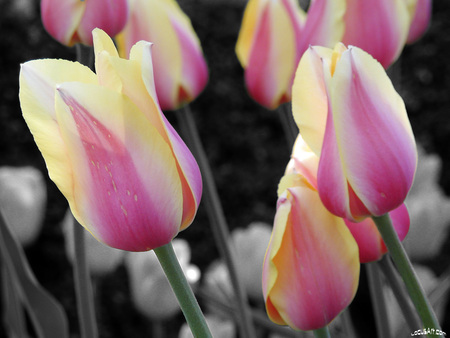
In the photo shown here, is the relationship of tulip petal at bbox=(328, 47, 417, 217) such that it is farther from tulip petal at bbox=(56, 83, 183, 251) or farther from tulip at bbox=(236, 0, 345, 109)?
tulip at bbox=(236, 0, 345, 109)

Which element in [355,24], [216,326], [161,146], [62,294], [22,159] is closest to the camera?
[161,146]

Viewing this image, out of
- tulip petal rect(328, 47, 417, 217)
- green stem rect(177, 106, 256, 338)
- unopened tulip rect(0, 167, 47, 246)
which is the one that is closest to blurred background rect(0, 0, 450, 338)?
unopened tulip rect(0, 167, 47, 246)

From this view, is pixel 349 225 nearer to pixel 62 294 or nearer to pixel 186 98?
pixel 186 98

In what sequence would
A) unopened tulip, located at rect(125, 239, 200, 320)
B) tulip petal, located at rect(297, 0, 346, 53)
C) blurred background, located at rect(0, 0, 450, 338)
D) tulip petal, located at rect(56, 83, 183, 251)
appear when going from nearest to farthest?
1. tulip petal, located at rect(56, 83, 183, 251)
2. tulip petal, located at rect(297, 0, 346, 53)
3. unopened tulip, located at rect(125, 239, 200, 320)
4. blurred background, located at rect(0, 0, 450, 338)

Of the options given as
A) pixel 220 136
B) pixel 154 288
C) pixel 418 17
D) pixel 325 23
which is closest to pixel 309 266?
pixel 325 23

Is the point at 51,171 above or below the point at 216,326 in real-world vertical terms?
above

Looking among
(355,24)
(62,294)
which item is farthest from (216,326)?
(62,294)
